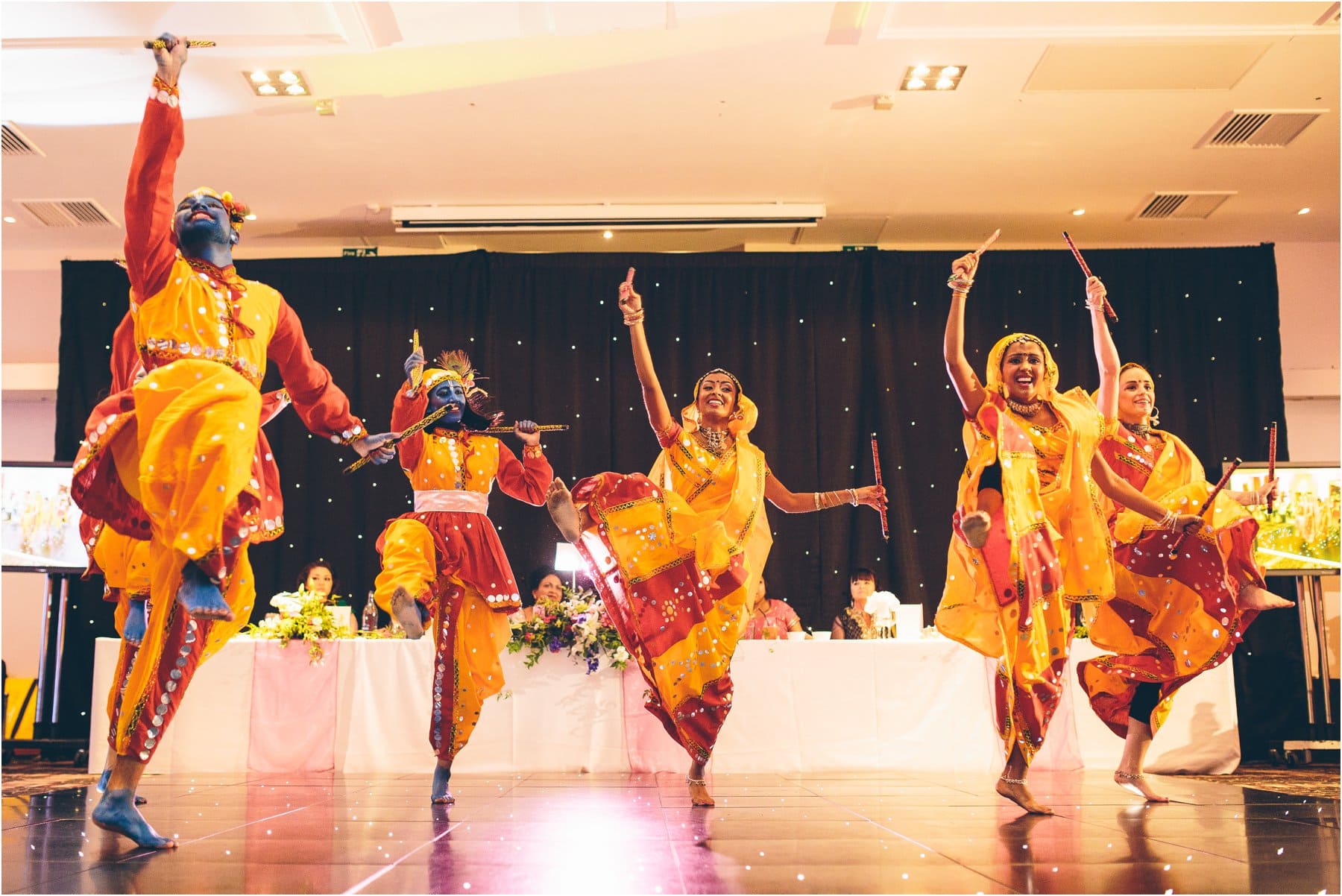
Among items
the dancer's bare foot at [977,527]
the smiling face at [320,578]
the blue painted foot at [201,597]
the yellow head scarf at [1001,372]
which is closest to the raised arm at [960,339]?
the yellow head scarf at [1001,372]

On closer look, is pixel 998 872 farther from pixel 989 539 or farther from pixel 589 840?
pixel 989 539

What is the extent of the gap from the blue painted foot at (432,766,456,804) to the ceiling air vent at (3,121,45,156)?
565 centimetres

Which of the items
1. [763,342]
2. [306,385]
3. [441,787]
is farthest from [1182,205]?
[306,385]

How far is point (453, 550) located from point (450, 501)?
24cm

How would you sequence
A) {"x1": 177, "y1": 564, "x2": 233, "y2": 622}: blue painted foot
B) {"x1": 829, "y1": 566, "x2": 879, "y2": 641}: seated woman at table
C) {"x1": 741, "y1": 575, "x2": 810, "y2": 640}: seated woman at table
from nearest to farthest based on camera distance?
{"x1": 177, "y1": 564, "x2": 233, "y2": 622}: blue painted foot, {"x1": 741, "y1": 575, "x2": 810, "y2": 640}: seated woman at table, {"x1": 829, "y1": 566, "x2": 879, "y2": 641}: seated woman at table

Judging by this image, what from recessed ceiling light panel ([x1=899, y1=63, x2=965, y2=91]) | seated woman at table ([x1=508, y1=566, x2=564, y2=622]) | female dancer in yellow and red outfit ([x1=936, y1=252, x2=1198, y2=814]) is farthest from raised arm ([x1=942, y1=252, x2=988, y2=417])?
recessed ceiling light panel ([x1=899, y1=63, x2=965, y2=91])

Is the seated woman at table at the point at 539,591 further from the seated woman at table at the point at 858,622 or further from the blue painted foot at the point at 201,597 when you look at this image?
the blue painted foot at the point at 201,597

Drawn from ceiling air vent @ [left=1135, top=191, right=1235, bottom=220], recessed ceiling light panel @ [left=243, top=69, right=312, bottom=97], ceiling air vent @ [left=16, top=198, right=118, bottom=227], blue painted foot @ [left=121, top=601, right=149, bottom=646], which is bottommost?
blue painted foot @ [left=121, top=601, right=149, bottom=646]

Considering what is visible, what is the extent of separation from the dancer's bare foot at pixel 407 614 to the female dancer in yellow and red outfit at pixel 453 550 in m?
0.10

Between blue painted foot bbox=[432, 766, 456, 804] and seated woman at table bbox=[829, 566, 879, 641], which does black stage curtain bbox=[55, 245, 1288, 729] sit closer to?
seated woman at table bbox=[829, 566, 879, 641]

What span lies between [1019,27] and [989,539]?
367cm

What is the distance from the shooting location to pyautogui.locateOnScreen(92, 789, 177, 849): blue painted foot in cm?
253

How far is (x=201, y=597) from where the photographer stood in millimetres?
2506

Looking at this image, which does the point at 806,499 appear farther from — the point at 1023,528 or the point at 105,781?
the point at 105,781
